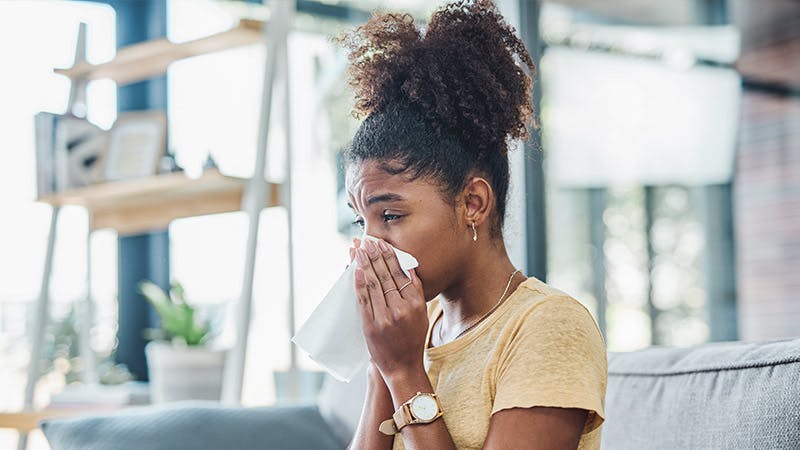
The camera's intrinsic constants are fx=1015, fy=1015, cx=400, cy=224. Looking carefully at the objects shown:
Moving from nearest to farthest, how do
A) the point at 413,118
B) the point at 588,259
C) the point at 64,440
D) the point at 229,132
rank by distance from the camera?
the point at 413,118, the point at 64,440, the point at 588,259, the point at 229,132

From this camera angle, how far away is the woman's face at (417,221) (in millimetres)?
1264

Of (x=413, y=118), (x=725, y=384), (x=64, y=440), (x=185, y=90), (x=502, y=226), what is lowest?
(x=64, y=440)

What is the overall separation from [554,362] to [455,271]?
200mm

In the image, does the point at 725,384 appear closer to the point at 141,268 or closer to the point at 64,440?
the point at 64,440

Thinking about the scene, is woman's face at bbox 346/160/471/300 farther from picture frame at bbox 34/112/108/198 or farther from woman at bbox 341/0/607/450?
picture frame at bbox 34/112/108/198

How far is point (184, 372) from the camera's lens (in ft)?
8.84

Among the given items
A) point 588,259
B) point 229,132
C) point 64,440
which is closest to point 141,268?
point 229,132

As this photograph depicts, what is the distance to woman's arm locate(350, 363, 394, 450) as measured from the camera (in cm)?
135

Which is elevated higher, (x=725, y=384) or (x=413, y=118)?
(x=413, y=118)

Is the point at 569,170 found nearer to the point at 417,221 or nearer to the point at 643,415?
the point at 643,415

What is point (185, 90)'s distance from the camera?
3635mm

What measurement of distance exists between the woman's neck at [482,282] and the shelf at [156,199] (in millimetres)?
1433

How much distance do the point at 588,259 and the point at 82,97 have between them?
5.63ft

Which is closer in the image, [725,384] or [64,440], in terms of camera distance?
[725,384]
